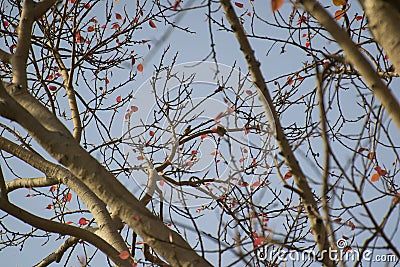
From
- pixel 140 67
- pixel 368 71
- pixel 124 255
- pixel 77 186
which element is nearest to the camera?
pixel 368 71

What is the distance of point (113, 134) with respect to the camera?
3.63m

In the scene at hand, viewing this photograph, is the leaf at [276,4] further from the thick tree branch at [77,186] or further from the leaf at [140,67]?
the leaf at [140,67]

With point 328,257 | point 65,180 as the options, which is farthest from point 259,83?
point 65,180

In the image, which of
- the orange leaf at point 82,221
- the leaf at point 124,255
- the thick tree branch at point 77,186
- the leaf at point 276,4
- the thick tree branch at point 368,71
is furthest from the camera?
the orange leaf at point 82,221

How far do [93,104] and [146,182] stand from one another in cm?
115

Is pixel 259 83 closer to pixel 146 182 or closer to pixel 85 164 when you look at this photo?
pixel 85 164

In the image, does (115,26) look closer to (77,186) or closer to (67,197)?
(67,197)

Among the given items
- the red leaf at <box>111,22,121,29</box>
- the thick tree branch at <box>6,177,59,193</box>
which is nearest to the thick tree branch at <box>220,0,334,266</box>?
the thick tree branch at <box>6,177,59,193</box>

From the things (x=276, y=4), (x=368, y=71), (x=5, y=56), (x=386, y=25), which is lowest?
(x=368, y=71)

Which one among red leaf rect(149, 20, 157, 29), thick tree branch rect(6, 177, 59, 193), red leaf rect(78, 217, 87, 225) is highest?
→ red leaf rect(149, 20, 157, 29)

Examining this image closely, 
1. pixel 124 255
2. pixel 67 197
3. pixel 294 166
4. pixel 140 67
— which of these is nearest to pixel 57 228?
pixel 124 255

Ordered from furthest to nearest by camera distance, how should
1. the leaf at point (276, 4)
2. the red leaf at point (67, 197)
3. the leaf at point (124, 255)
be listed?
the red leaf at point (67, 197), the leaf at point (124, 255), the leaf at point (276, 4)

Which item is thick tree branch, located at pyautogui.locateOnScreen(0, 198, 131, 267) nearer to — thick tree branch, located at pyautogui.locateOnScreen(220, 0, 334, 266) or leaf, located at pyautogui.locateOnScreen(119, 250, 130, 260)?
leaf, located at pyautogui.locateOnScreen(119, 250, 130, 260)

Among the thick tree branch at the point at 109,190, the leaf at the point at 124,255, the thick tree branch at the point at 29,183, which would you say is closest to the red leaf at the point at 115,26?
the thick tree branch at the point at 29,183
